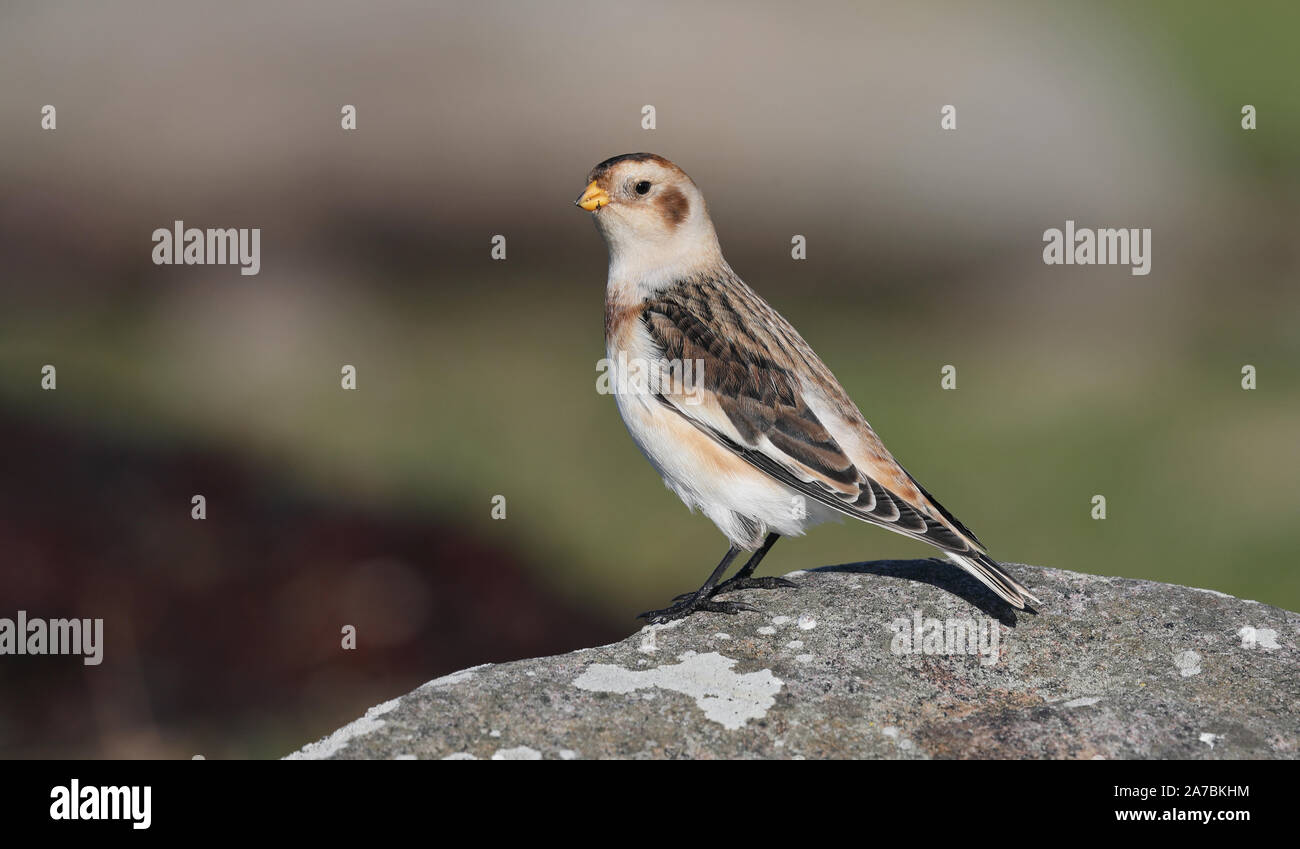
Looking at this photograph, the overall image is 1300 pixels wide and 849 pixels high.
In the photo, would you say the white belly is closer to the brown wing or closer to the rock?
the brown wing

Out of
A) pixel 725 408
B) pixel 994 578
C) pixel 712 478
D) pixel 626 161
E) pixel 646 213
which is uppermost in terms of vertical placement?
pixel 626 161

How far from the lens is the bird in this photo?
5.88 metres

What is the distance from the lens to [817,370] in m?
6.47

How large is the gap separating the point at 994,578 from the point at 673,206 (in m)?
2.38

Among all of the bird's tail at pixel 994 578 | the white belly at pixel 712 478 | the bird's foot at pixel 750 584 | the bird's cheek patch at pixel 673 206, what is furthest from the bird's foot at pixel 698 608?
the bird's cheek patch at pixel 673 206

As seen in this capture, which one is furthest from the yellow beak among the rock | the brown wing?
the rock

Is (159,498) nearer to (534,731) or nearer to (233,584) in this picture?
(233,584)

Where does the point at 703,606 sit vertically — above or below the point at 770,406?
below

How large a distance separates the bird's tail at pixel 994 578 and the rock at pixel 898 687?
0.51ft

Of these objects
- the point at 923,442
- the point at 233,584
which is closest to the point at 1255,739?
the point at 233,584

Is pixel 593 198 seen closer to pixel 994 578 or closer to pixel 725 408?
pixel 725 408

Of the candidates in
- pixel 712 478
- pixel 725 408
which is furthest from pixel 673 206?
pixel 712 478

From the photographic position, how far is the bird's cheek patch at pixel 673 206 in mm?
6699

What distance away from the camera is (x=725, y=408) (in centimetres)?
616
